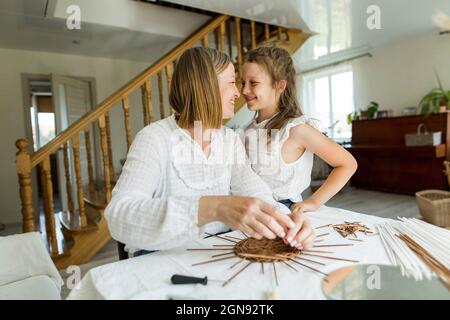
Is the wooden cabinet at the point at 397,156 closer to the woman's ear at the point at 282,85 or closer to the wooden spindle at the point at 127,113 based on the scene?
the woman's ear at the point at 282,85

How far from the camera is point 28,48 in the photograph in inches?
164

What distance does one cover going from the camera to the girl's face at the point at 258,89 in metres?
1.36

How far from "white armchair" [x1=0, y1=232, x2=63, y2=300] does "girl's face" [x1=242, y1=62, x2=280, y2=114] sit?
3.72 ft

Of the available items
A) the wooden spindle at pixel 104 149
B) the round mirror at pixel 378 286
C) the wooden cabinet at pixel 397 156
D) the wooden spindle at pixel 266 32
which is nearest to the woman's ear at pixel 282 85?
the round mirror at pixel 378 286

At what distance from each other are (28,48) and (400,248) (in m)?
4.97

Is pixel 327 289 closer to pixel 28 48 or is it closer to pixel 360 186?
pixel 28 48

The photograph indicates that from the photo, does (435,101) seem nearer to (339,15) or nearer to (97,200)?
(339,15)

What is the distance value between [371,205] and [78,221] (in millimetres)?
3651

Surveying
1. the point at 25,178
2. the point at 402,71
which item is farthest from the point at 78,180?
the point at 402,71

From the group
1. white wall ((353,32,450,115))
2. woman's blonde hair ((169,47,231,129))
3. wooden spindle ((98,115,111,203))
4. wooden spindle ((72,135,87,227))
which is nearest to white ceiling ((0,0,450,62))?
→ white wall ((353,32,450,115))

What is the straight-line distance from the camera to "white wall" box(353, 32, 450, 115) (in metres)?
4.74

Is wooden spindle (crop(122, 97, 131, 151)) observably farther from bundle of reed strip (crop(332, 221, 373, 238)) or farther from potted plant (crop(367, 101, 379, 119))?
potted plant (crop(367, 101, 379, 119))

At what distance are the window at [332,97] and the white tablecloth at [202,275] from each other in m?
5.58
